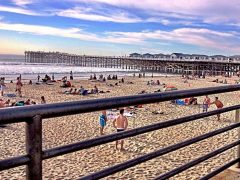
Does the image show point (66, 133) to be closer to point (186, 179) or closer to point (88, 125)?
point (88, 125)

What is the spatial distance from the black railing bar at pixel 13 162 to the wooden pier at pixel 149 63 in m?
74.3

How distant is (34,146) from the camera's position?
51.5 inches

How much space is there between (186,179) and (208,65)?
72167 mm

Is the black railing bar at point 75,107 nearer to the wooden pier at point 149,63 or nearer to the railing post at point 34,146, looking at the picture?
the railing post at point 34,146

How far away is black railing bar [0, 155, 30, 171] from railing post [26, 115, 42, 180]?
0.02 m

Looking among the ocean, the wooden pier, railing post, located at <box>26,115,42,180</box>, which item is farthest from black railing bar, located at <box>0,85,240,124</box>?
the wooden pier

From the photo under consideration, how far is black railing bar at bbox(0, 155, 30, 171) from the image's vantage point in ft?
3.91

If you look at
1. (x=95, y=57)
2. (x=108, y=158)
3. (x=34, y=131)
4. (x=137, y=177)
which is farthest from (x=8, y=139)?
(x=95, y=57)

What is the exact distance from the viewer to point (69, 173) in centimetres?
888

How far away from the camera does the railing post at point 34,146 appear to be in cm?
130

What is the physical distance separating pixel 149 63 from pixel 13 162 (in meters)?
92.3

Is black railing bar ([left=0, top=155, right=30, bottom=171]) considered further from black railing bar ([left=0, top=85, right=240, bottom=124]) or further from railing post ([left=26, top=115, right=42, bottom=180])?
black railing bar ([left=0, top=85, right=240, bottom=124])

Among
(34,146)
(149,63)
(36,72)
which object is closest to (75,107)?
(34,146)

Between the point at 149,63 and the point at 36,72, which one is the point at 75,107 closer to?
the point at 36,72
